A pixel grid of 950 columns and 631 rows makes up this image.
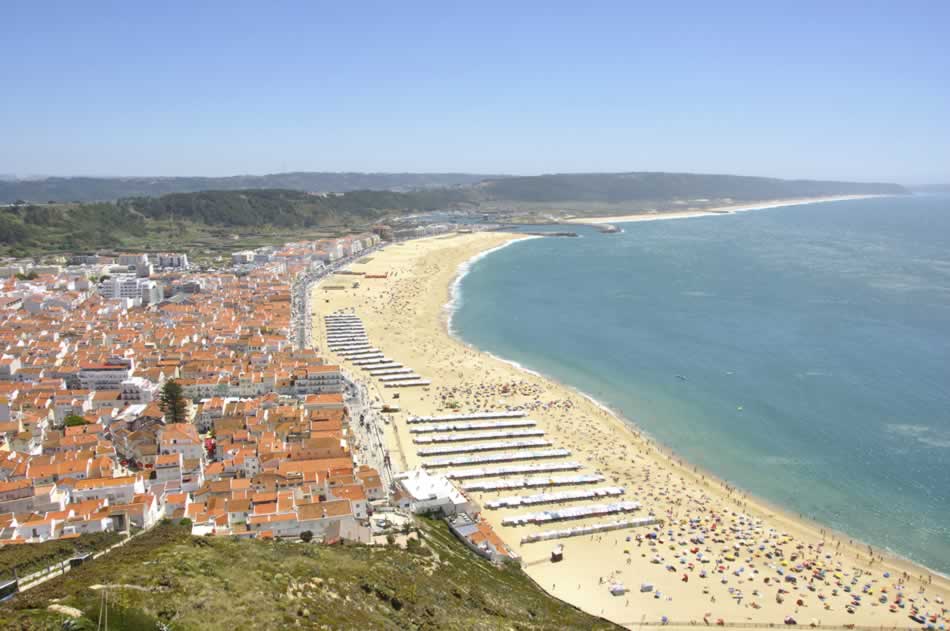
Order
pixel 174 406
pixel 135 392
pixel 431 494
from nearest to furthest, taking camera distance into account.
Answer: pixel 431 494, pixel 174 406, pixel 135 392

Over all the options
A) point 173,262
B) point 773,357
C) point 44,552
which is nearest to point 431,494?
point 44,552

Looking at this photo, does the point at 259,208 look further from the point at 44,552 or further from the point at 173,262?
the point at 44,552

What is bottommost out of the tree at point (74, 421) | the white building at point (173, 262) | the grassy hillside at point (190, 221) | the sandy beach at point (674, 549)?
Result: the sandy beach at point (674, 549)

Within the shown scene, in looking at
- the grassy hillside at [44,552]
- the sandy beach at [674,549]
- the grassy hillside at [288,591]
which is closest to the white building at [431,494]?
the sandy beach at [674,549]

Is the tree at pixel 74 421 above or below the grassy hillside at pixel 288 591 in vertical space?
below

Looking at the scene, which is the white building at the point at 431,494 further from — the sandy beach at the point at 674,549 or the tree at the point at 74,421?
the tree at the point at 74,421

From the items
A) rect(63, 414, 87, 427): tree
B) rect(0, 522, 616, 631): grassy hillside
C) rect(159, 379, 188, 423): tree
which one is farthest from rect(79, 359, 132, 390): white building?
rect(0, 522, 616, 631): grassy hillside

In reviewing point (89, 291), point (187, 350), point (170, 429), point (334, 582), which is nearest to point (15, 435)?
point (170, 429)
